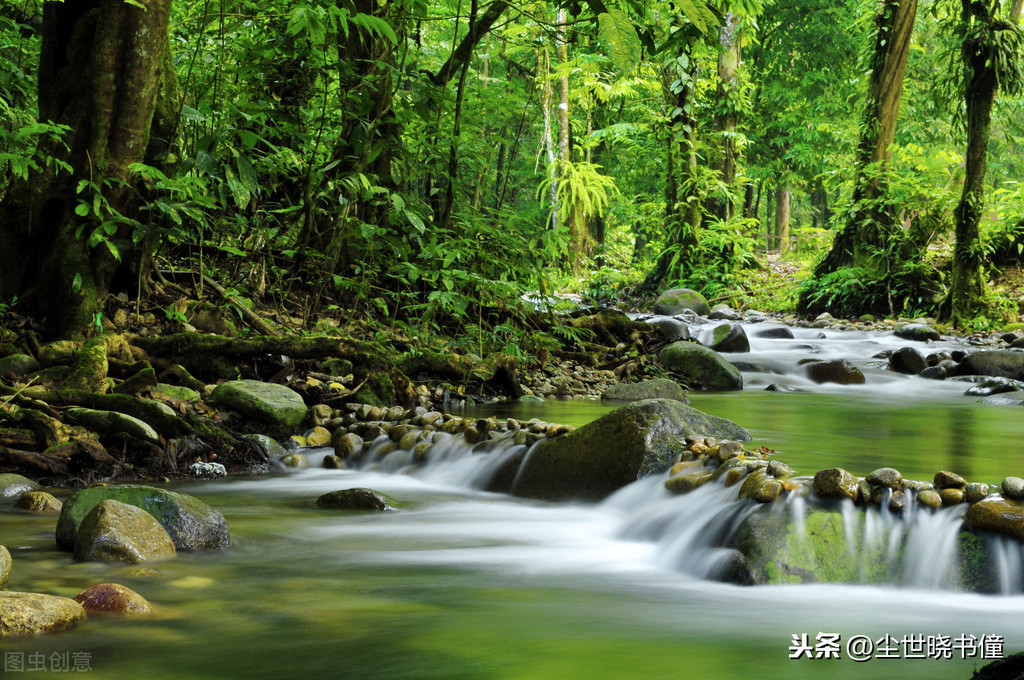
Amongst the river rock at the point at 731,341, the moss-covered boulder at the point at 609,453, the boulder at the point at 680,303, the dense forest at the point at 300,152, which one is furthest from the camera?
the boulder at the point at 680,303

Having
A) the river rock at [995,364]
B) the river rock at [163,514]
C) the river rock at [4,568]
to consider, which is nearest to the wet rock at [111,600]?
the river rock at [4,568]

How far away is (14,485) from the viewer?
370 cm

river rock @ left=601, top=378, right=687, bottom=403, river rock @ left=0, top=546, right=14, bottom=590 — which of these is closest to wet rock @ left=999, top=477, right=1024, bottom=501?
river rock @ left=0, top=546, right=14, bottom=590

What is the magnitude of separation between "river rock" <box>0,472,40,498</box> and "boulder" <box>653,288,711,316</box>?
13.2 m

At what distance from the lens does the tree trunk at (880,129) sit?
1552 centimetres

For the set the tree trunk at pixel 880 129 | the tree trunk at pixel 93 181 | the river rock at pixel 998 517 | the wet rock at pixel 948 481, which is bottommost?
the river rock at pixel 998 517

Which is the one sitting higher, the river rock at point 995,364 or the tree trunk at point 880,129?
the tree trunk at point 880,129

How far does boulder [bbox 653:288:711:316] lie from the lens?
52.7 ft

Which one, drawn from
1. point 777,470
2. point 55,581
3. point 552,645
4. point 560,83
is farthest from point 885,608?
point 560,83

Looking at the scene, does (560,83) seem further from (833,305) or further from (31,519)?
(31,519)

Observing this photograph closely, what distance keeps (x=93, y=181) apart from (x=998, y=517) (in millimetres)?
5199

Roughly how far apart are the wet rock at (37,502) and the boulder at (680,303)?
13417mm

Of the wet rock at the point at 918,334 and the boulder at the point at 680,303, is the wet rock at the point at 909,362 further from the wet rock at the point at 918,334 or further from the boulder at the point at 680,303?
the boulder at the point at 680,303

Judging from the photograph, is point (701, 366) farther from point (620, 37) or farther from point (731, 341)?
point (620, 37)
